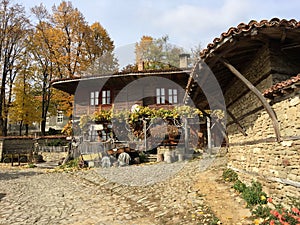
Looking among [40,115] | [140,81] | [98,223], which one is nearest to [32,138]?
[40,115]

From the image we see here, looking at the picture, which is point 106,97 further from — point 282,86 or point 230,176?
point 282,86

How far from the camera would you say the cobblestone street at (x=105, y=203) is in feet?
17.4

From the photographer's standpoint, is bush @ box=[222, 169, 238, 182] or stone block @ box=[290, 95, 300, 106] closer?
stone block @ box=[290, 95, 300, 106]

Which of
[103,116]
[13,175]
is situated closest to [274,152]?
[13,175]

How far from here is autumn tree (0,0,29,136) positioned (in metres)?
22.4

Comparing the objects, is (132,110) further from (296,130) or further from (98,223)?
(296,130)

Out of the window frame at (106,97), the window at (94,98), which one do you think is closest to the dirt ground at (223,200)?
the window frame at (106,97)

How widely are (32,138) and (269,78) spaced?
18167mm

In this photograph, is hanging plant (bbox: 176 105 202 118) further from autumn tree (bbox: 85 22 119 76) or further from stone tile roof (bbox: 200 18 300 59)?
autumn tree (bbox: 85 22 119 76)

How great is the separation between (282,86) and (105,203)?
5022mm

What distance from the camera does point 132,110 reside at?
58.5ft

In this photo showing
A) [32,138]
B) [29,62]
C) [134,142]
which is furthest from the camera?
[29,62]

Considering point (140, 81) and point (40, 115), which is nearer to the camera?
point (140, 81)

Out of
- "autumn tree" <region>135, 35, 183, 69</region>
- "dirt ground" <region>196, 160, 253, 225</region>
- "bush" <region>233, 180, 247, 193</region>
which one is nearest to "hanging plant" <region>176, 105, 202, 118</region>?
"dirt ground" <region>196, 160, 253, 225</region>
